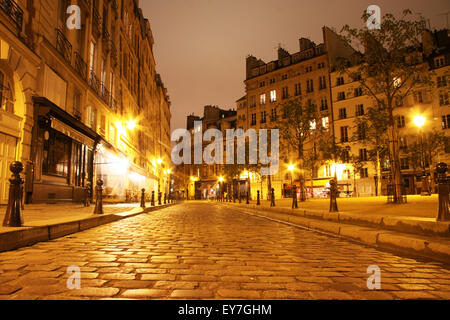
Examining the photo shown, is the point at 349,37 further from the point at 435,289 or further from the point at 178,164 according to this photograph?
the point at 178,164

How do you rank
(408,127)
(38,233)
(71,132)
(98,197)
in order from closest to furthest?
1. (38,233)
2. (98,197)
3. (71,132)
4. (408,127)

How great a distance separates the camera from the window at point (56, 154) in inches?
442

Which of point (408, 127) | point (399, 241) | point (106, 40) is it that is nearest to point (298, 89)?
point (408, 127)

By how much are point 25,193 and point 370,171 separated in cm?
3365

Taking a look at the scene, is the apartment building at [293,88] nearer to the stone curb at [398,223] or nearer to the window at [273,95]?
the window at [273,95]

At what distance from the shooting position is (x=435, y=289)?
2.46 meters

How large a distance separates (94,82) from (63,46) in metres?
3.69

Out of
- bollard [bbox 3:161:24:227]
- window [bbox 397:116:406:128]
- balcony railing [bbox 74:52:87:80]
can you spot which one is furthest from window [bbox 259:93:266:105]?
bollard [bbox 3:161:24:227]

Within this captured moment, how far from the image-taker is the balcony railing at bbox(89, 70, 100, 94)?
621 inches

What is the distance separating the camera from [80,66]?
14.4 m

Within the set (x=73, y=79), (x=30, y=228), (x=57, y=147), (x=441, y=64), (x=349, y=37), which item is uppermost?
(x=441, y=64)

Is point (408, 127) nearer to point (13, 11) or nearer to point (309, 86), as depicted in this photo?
point (309, 86)

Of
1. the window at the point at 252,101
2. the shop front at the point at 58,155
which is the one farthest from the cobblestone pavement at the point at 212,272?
the window at the point at 252,101
